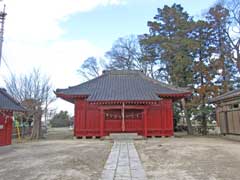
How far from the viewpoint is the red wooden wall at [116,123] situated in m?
15.6

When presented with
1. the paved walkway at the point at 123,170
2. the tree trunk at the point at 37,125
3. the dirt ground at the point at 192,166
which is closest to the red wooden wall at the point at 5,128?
the tree trunk at the point at 37,125

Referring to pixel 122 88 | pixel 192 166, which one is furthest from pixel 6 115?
pixel 192 166

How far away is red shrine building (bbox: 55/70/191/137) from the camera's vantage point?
15.2 m

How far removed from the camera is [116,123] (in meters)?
15.9

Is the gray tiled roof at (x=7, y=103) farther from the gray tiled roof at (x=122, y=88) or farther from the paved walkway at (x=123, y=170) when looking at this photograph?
the paved walkway at (x=123, y=170)

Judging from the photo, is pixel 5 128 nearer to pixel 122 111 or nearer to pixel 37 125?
pixel 37 125

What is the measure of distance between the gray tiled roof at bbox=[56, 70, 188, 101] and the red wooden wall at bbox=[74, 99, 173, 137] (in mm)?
930

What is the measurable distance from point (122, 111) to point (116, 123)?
1070 mm

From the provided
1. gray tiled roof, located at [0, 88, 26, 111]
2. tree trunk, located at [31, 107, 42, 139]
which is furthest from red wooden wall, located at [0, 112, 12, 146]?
tree trunk, located at [31, 107, 42, 139]

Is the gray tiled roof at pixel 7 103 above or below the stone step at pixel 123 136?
above

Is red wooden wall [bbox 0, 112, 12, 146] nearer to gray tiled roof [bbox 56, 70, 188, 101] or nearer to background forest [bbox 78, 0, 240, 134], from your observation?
gray tiled roof [bbox 56, 70, 188, 101]

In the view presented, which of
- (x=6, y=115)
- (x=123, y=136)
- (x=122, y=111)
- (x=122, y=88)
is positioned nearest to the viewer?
(x=6, y=115)

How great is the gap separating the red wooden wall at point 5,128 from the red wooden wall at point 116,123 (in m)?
4.19

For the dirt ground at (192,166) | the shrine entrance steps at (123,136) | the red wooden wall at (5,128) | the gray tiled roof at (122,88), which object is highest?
the gray tiled roof at (122,88)
